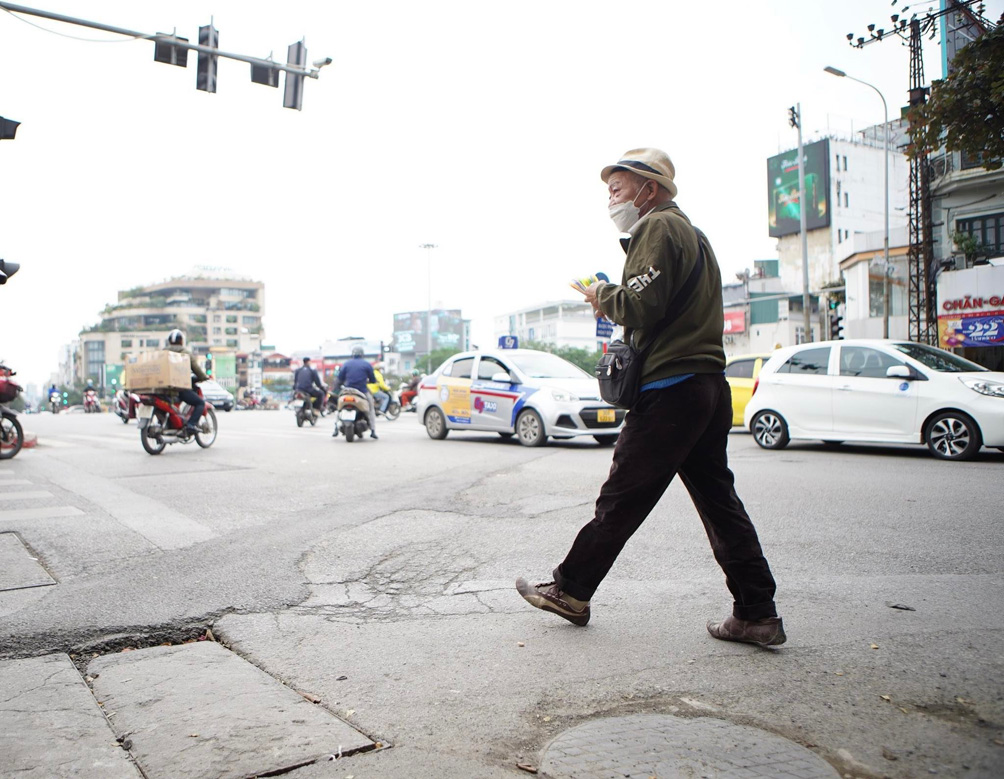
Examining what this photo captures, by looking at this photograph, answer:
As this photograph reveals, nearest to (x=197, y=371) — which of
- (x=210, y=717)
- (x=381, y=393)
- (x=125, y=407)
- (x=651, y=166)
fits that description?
(x=381, y=393)

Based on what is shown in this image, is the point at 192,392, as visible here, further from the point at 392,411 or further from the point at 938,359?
the point at 392,411

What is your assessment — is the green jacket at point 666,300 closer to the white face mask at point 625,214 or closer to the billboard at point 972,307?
the white face mask at point 625,214

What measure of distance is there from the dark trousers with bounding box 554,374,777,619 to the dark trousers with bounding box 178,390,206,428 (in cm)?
1068

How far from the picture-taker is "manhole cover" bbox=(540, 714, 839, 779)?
222cm

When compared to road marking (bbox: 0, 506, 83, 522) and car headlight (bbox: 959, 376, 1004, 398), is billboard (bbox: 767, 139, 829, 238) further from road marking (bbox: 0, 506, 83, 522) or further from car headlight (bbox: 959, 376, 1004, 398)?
road marking (bbox: 0, 506, 83, 522)

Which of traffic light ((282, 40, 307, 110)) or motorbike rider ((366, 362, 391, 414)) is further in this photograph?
motorbike rider ((366, 362, 391, 414))

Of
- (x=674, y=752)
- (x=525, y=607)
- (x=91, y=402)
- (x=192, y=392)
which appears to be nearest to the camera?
(x=674, y=752)

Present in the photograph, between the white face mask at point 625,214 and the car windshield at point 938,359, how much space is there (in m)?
7.97

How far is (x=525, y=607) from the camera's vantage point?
12.9 feet

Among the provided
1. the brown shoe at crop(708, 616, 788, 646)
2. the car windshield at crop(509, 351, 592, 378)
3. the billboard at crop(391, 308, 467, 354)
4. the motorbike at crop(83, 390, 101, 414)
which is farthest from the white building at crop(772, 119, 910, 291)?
the brown shoe at crop(708, 616, 788, 646)

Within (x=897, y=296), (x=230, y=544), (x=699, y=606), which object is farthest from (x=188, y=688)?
(x=897, y=296)

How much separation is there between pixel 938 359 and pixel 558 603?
857 cm

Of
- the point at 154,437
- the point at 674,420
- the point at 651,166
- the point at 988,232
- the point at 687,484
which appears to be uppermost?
the point at 988,232

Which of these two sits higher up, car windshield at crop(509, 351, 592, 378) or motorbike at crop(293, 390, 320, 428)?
car windshield at crop(509, 351, 592, 378)
